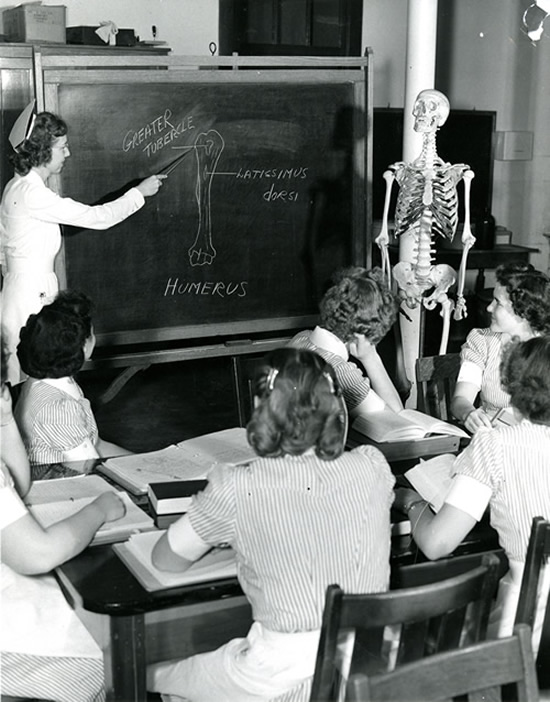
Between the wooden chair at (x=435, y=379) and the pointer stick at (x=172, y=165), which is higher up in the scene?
the pointer stick at (x=172, y=165)

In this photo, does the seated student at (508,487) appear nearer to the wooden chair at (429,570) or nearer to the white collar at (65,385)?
the wooden chair at (429,570)

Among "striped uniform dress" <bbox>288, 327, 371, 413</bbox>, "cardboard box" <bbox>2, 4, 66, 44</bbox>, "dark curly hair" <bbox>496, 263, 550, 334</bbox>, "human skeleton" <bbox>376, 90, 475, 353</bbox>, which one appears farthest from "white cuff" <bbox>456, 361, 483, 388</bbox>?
"cardboard box" <bbox>2, 4, 66, 44</bbox>

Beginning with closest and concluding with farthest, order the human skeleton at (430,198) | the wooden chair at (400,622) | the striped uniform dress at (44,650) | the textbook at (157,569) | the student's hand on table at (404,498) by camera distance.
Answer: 1. the wooden chair at (400,622)
2. the textbook at (157,569)
3. the striped uniform dress at (44,650)
4. the student's hand on table at (404,498)
5. the human skeleton at (430,198)

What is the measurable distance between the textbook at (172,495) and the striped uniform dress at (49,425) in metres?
0.52

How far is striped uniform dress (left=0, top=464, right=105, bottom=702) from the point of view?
201 centimetres

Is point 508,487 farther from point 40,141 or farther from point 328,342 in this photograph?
point 40,141

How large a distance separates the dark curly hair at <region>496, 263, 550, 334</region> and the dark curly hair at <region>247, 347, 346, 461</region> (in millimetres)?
1525

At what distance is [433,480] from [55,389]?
3.47ft

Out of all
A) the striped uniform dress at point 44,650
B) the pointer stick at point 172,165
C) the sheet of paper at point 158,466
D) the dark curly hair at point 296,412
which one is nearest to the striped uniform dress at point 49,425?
the sheet of paper at point 158,466

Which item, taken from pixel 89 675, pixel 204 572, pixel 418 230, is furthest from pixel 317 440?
pixel 418 230

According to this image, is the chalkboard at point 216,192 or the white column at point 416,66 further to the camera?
the white column at point 416,66

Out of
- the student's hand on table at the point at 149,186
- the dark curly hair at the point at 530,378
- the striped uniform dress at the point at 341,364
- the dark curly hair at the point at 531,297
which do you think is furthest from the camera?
the student's hand on table at the point at 149,186

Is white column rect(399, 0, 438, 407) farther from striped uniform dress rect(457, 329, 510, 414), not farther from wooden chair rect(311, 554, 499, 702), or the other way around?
wooden chair rect(311, 554, 499, 702)

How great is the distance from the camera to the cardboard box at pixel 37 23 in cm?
543
